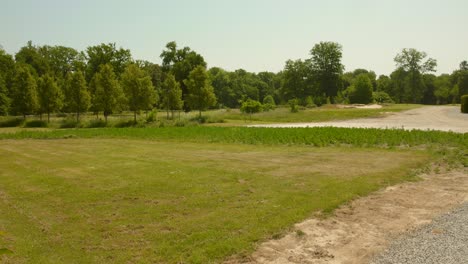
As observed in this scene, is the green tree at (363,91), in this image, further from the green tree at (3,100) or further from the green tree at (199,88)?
the green tree at (3,100)

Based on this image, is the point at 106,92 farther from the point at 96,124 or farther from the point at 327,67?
the point at 327,67

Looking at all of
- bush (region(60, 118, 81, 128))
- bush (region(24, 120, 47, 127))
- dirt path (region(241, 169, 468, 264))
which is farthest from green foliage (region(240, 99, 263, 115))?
dirt path (region(241, 169, 468, 264))

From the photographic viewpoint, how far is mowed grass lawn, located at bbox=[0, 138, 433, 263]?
6.48 m

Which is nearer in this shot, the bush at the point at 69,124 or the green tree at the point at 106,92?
the bush at the point at 69,124

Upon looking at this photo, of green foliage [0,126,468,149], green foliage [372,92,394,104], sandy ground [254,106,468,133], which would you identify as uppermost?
green foliage [372,92,394,104]

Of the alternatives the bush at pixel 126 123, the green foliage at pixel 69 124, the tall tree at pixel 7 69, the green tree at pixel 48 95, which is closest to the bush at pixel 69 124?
the green foliage at pixel 69 124

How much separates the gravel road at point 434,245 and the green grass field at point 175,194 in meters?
2.01

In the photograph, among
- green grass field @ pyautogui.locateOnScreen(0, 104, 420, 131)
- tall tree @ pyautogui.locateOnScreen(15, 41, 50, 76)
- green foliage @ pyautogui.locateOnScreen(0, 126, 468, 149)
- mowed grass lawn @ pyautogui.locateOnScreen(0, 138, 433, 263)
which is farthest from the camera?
tall tree @ pyautogui.locateOnScreen(15, 41, 50, 76)

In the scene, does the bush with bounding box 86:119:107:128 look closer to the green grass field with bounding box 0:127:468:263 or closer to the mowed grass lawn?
the green grass field with bounding box 0:127:468:263

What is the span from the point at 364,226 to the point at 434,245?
1.41 meters

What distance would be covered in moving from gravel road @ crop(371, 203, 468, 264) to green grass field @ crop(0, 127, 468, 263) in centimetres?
201

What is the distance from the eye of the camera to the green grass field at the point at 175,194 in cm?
654

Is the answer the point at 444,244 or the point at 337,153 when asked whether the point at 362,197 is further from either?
the point at 337,153

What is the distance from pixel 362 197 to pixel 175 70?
61.1 metres
